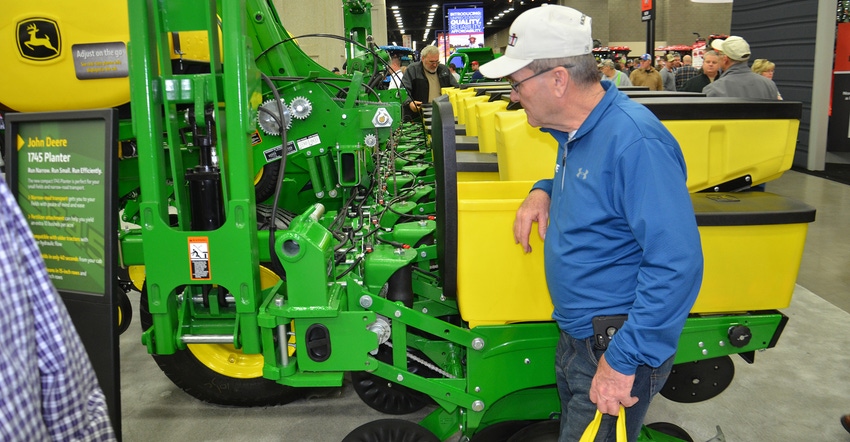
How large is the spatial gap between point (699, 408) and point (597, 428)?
2016 mm

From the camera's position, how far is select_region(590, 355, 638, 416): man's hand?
1.66 metres

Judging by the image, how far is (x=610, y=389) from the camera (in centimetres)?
168

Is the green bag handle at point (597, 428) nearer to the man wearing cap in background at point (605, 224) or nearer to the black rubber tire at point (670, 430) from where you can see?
the man wearing cap in background at point (605, 224)

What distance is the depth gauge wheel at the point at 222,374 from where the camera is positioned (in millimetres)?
3379

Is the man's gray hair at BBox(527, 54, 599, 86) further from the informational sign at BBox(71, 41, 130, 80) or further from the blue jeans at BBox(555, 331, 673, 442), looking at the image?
the informational sign at BBox(71, 41, 130, 80)

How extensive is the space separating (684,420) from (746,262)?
54.6 inches

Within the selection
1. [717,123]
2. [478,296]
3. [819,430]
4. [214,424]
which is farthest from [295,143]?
[819,430]

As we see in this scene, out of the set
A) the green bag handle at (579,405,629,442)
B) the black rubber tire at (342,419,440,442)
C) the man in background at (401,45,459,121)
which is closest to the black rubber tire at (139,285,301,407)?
the black rubber tire at (342,419,440,442)

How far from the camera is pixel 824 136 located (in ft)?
33.8

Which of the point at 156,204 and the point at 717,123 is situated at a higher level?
the point at 717,123

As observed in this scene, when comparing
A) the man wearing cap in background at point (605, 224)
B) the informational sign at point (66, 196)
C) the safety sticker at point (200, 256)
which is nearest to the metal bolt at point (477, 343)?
the man wearing cap in background at point (605, 224)

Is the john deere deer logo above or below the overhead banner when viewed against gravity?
below

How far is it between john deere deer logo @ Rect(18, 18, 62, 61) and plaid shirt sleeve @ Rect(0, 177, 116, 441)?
93.6 inches

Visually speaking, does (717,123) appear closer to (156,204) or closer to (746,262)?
(746,262)
